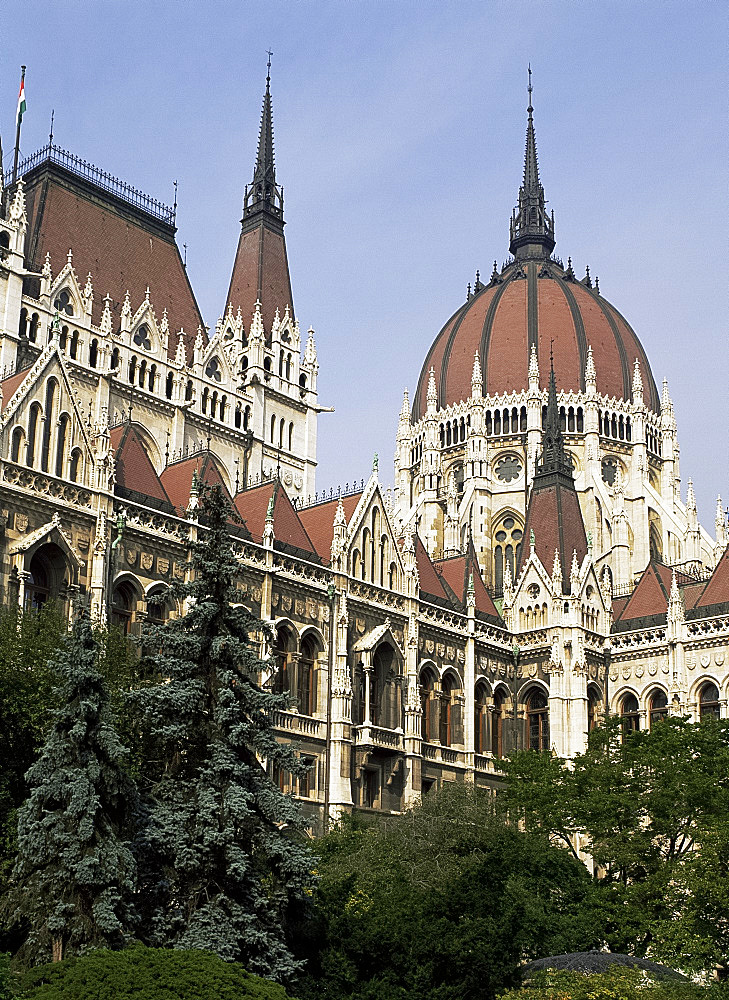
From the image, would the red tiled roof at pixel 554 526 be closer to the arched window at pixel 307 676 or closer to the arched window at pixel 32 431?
the arched window at pixel 307 676

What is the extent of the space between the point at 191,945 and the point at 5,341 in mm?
25460

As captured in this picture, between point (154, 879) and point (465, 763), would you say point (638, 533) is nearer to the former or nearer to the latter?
point (465, 763)

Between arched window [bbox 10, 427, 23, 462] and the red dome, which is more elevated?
the red dome

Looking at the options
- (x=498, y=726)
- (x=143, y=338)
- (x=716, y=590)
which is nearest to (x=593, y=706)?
(x=498, y=726)

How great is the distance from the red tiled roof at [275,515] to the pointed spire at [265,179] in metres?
19.8

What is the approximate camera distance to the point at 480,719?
49.0 meters

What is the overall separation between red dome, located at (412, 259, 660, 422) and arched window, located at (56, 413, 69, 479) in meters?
41.8

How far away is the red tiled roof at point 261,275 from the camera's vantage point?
5812 cm

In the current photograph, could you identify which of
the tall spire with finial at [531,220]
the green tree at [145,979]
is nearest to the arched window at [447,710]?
the green tree at [145,979]

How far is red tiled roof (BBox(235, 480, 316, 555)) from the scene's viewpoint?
43250 mm

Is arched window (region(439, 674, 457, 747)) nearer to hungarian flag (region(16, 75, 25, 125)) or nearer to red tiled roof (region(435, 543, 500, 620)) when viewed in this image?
red tiled roof (region(435, 543, 500, 620))

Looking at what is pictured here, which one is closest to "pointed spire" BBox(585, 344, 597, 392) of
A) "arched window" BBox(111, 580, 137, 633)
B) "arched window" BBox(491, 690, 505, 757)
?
"arched window" BBox(491, 690, 505, 757)

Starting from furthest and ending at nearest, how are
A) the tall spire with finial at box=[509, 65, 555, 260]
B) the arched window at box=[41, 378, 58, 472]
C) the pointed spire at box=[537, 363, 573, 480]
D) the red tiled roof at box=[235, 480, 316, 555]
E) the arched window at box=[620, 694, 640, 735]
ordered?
the tall spire with finial at box=[509, 65, 555, 260] → the pointed spire at box=[537, 363, 573, 480] → the arched window at box=[620, 694, 640, 735] → the red tiled roof at box=[235, 480, 316, 555] → the arched window at box=[41, 378, 58, 472]

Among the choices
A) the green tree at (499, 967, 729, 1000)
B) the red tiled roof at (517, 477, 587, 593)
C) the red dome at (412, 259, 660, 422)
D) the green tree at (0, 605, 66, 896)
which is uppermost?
the red dome at (412, 259, 660, 422)
